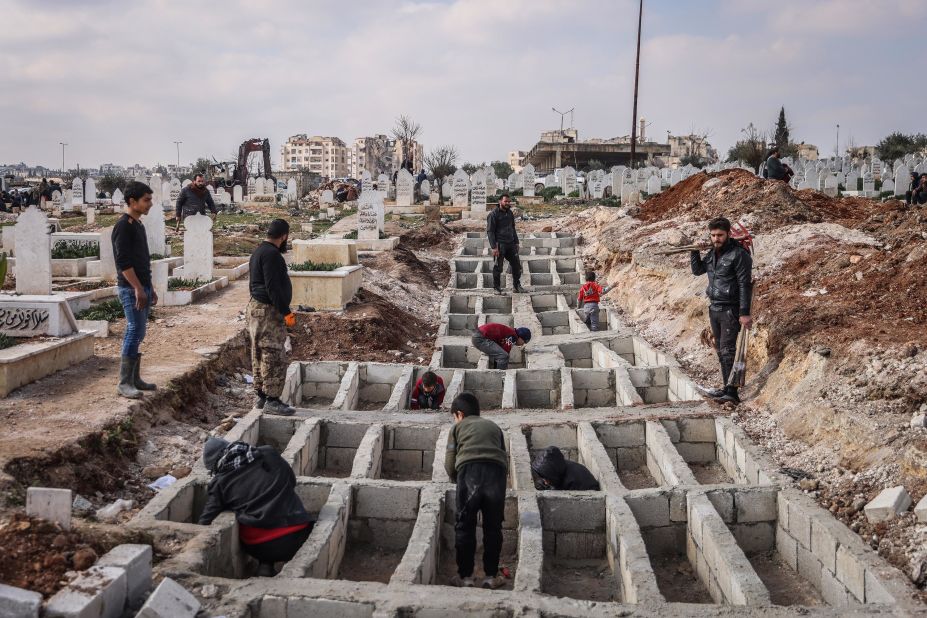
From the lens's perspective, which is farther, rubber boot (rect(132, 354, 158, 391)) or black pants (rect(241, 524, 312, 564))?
rubber boot (rect(132, 354, 158, 391))

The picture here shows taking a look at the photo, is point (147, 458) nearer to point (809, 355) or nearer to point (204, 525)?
point (204, 525)

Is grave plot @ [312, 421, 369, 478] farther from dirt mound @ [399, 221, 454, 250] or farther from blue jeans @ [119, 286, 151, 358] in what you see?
dirt mound @ [399, 221, 454, 250]

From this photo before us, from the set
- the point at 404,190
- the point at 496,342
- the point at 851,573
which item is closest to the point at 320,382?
the point at 496,342

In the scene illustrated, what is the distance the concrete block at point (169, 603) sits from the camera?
3943 millimetres

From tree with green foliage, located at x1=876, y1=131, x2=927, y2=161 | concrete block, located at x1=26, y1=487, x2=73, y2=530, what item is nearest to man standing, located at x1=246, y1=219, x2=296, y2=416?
concrete block, located at x1=26, y1=487, x2=73, y2=530

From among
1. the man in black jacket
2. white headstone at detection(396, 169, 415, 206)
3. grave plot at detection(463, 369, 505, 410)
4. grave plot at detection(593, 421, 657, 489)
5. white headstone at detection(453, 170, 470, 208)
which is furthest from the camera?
white headstone at detection(396, 169, 415, 206)

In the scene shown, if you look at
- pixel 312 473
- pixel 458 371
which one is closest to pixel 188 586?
pixel 312 473

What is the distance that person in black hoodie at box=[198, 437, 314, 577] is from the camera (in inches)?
209

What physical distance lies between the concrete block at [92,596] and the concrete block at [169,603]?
19 cm

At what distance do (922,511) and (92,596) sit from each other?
16.5 feet

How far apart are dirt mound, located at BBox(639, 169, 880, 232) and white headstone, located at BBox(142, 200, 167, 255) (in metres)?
11.1

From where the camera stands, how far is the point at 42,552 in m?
4.23

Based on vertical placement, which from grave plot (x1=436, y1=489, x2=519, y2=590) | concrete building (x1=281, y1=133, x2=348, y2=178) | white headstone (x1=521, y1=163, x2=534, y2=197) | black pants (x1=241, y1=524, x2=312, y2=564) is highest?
concrete building (x1=281, y1=133, x2=348, y2=178)

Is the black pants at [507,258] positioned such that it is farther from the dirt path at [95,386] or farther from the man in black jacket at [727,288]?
the man in black jacket at [727,288]
